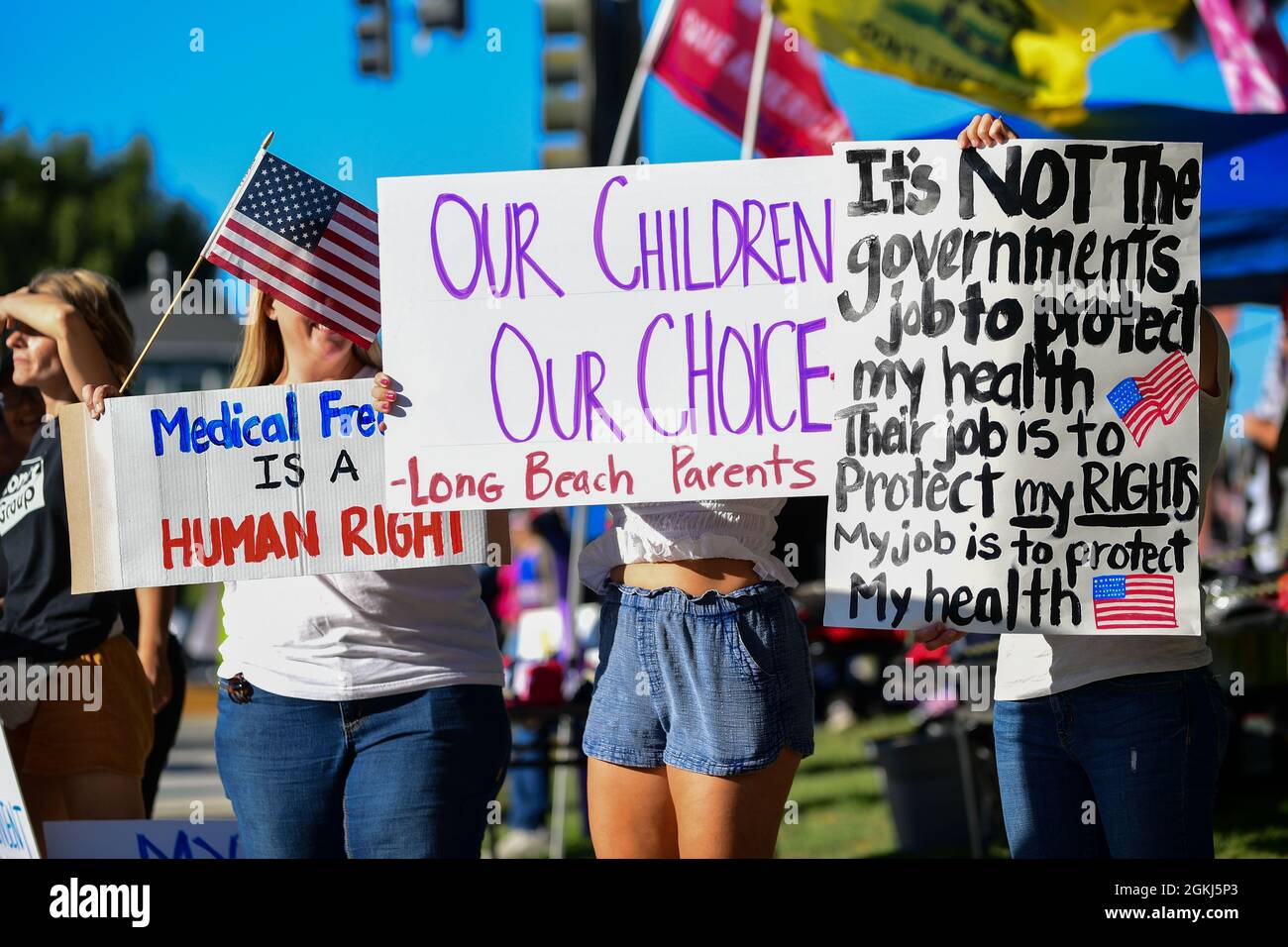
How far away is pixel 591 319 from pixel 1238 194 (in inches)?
131

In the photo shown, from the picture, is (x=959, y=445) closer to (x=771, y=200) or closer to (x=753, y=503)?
(x=753, y=503)

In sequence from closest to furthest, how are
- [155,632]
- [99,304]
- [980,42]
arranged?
[99,304] < [155,632] < [980,42]

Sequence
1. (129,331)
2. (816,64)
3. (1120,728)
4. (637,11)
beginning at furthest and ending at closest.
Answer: (637,11), (816,64), (129,331), (1120,728)

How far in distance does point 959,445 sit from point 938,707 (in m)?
4.84

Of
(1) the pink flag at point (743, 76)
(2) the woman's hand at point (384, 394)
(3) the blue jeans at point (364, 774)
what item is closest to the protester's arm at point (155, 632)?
(3) the blue jeans at point (364, 774)

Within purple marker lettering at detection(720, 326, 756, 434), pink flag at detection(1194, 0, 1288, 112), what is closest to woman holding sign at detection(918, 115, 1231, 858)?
purple marker lettering at detection(720, 326, 756, 434)

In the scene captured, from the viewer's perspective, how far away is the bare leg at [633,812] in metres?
2.78

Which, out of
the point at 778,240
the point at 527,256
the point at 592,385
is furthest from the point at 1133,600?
the point at 527,256

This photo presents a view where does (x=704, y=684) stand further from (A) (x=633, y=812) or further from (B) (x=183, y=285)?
(B) (x=183, y=285)

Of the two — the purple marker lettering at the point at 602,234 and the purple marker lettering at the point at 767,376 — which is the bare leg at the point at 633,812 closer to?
the purple marker lettering at the point at 767,376

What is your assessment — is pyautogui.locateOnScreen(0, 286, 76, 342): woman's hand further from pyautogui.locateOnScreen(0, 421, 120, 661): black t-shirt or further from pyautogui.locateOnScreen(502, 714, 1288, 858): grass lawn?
pyautogui.locateOnScreen(502, 714, 1288, 858): grass lawn

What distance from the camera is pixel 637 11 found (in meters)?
12.3

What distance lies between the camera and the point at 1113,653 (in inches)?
111
